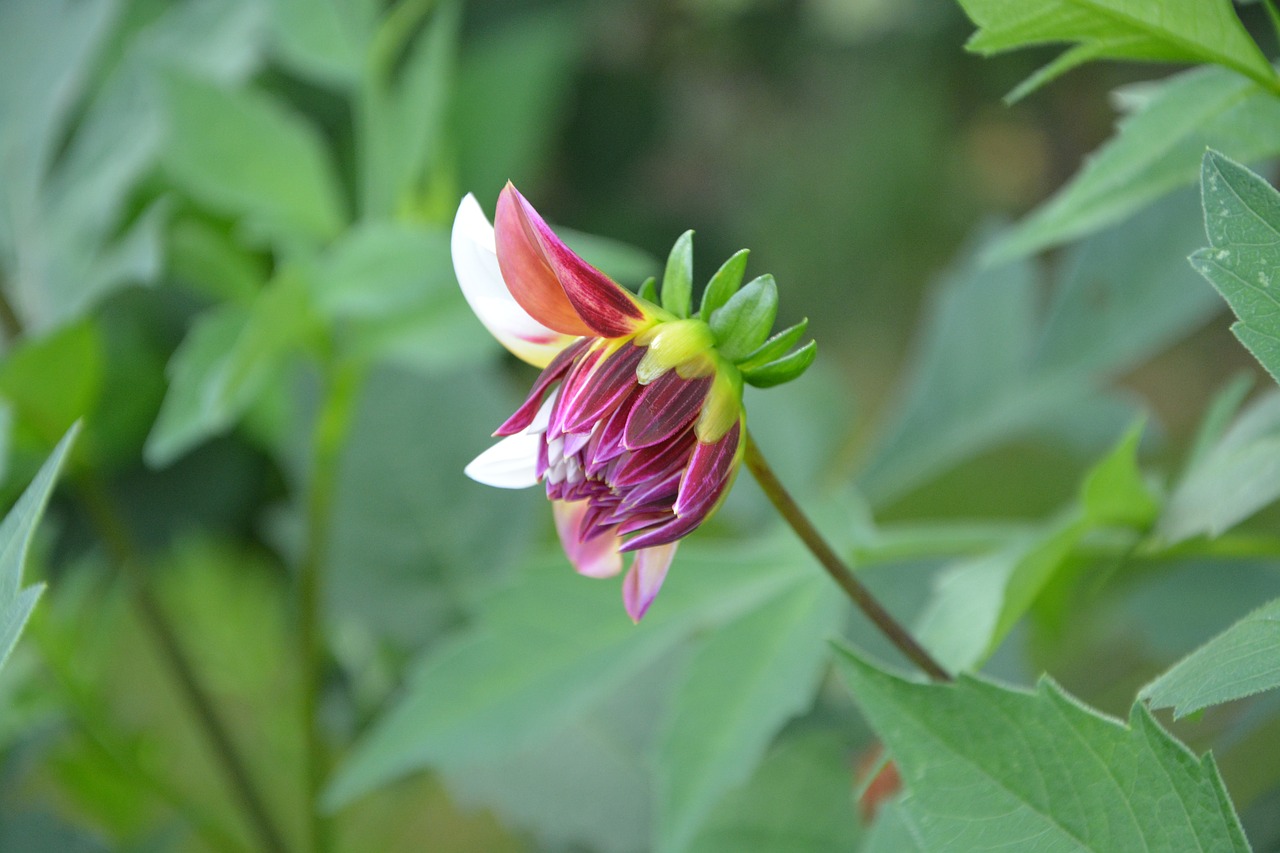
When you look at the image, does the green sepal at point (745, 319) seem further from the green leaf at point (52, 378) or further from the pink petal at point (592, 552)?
the green leaf at point (52, 378)

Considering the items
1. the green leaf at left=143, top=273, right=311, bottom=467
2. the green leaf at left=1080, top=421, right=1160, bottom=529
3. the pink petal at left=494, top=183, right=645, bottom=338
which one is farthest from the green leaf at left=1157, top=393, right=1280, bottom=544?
the green leaf at left=143, top=273, right=311, bottom=467

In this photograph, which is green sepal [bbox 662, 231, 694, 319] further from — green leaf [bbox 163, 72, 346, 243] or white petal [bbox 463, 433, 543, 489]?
green leaf [bbox 163, 72, 346, 243]

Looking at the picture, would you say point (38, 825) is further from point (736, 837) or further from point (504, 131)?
point (504, 131)

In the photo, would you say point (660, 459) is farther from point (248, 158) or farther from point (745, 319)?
point (248, 158)

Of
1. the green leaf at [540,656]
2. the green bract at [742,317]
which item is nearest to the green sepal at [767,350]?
the green bract at [742,317]

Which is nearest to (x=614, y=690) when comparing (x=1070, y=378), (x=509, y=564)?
(x=509, y=564)
